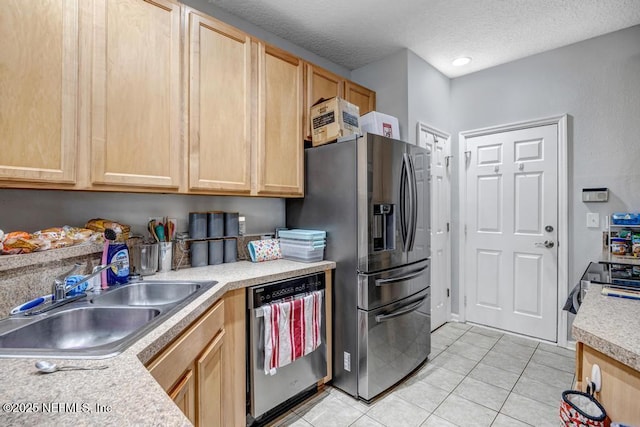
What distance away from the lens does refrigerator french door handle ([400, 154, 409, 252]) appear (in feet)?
7.09

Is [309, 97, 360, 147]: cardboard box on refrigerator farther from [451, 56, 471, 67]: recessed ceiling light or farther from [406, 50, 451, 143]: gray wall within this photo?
[451, 56, 471, 67]: recessed ceiling light

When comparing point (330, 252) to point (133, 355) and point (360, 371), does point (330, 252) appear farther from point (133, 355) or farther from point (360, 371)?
point (133, 355)

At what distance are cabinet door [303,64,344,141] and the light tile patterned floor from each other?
6.24ft

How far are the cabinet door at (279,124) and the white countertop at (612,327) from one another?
1.72 m

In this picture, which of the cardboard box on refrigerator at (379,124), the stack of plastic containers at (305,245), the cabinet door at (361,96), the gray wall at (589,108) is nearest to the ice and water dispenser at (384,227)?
the stack of plastic containers at (305,245)

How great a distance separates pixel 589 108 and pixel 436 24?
154 centimetres

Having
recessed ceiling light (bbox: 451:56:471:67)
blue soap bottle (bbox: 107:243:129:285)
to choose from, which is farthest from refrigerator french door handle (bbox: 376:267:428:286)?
recessed ceiling light (bbox: 451:56:471:67)

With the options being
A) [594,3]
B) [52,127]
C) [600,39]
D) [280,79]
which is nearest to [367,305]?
[280,79]

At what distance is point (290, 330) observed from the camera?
1.81 metres

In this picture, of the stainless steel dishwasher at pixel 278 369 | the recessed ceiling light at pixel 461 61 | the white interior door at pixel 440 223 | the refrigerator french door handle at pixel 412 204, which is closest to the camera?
the stainless steel dishwasher at pixel 278 369

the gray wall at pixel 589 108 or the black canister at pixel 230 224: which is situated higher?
the gray wall at pixel 589 108

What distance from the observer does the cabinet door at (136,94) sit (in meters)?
1.42

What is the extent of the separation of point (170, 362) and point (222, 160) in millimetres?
1190

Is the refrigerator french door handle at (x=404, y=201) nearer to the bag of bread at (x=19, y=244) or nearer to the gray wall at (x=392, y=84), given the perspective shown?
the gray wall at (x=392, y=84)
